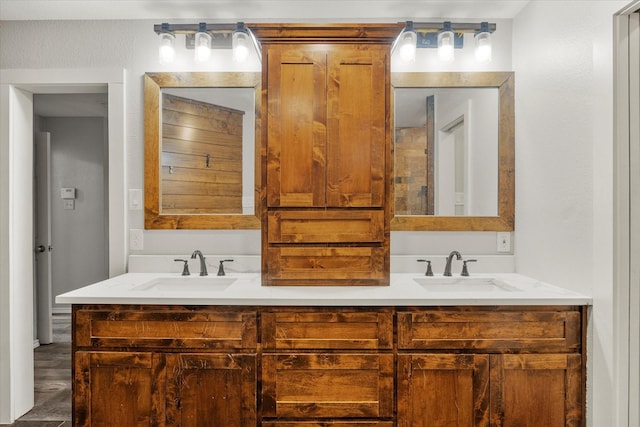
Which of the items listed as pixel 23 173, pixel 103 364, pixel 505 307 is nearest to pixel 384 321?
pixel 505 307

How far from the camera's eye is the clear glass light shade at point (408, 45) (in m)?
2.14

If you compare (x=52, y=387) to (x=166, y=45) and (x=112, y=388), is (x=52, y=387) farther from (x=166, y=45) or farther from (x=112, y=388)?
(x=166, y=45)

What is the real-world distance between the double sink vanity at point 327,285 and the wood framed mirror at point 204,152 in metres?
Answer: 0.01

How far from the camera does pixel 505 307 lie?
1631mm

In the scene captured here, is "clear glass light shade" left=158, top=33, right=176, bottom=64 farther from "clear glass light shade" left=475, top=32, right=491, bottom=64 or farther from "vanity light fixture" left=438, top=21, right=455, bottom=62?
"clear glass light shade" left=475, top=32, right=491, bottom=64

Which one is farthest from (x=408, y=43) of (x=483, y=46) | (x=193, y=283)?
(x=193, y=283)

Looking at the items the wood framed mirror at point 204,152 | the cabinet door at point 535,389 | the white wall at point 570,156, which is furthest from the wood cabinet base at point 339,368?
the wood framed mirror at point 204,152

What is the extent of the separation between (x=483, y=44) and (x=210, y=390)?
221 centimetres

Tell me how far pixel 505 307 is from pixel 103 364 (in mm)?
1703

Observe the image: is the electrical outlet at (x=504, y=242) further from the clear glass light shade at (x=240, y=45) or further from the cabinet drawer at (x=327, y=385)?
the clear glass light shade at (x=240, y=45)

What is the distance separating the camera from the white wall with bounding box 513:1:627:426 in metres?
1.52

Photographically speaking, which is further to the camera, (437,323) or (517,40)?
(517,40)

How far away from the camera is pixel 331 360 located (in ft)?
5.35

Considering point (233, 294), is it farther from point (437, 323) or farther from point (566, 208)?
point (566, 208)
